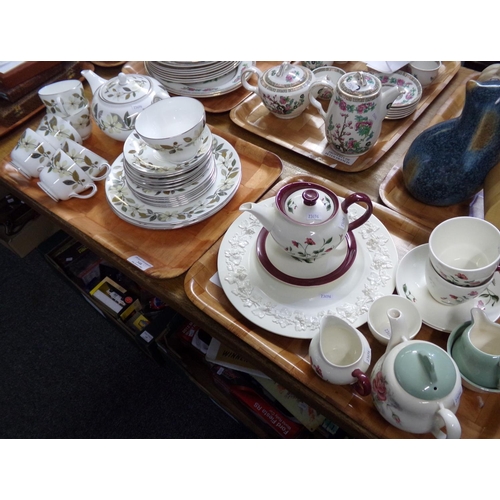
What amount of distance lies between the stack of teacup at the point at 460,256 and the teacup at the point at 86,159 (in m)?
0.79

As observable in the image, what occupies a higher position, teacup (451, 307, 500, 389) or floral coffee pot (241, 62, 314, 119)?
floral coffee pot (241, 62, 314, 119)

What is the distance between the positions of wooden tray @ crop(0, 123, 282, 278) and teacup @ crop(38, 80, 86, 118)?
5.9 inches

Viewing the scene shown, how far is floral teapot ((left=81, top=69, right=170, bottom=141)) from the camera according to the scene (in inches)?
42.8

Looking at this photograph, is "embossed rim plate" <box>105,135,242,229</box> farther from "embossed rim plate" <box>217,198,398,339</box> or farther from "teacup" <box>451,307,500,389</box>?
"teacup" <box>451,307,500,389</box>

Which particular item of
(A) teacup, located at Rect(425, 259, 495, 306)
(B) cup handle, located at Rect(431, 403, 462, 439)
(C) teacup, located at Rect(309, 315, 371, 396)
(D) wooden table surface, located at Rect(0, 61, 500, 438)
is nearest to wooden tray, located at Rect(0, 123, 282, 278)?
(D) wooden table surface, located at Rect(0, 61, 500, 438)

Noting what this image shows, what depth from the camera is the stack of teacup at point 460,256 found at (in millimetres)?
688

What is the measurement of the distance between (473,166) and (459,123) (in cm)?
9

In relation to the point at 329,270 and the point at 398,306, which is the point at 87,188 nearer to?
the point at 329,270

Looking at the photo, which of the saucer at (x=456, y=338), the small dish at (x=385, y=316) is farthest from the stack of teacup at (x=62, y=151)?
the saucer at (x=456, y=338)

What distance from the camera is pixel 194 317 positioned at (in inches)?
33.6

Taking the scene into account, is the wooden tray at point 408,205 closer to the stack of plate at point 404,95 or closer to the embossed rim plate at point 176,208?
the stack of plate at point 404,95

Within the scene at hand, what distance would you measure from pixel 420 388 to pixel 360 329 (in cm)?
20

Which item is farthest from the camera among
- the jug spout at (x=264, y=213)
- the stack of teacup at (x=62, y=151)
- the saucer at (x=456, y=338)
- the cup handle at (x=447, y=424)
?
the stack of teacup at (x=62, y=151)

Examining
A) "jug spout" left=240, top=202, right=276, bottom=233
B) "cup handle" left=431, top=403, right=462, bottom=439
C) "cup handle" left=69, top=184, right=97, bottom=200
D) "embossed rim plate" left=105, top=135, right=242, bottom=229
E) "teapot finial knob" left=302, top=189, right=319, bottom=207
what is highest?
"teapot finial knob" left=302, top=189, right=319, bottom=207
